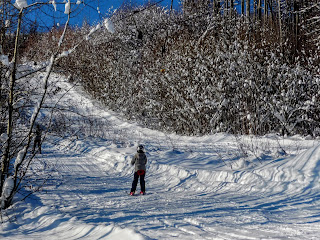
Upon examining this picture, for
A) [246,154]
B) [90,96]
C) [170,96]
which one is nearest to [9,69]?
[246,154]

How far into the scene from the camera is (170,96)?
19641mm

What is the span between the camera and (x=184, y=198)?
24.8 ft

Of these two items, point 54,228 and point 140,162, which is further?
point 140,162

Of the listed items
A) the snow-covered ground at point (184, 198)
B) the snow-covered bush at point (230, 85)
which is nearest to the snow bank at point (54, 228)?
the snow-covered ground at point (184, 198)

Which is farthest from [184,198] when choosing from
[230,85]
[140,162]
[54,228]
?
[230,85]

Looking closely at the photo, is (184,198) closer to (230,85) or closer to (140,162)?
(140,162)

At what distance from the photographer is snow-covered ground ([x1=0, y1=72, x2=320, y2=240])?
5.20 metres

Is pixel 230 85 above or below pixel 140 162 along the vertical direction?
above

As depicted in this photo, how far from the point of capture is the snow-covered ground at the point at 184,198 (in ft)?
17.1

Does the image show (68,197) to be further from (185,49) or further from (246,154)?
(185,49)

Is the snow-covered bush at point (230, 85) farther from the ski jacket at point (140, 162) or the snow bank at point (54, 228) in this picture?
the snow bank at point (54, 228)

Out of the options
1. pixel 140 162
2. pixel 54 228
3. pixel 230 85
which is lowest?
pixel 54 228

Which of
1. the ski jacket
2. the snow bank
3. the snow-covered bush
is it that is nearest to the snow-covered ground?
the snow bank

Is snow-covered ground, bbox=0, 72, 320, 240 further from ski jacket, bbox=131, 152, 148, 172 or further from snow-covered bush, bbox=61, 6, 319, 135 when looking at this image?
snow-covered bush, bbox=61, 6, 319, 135
